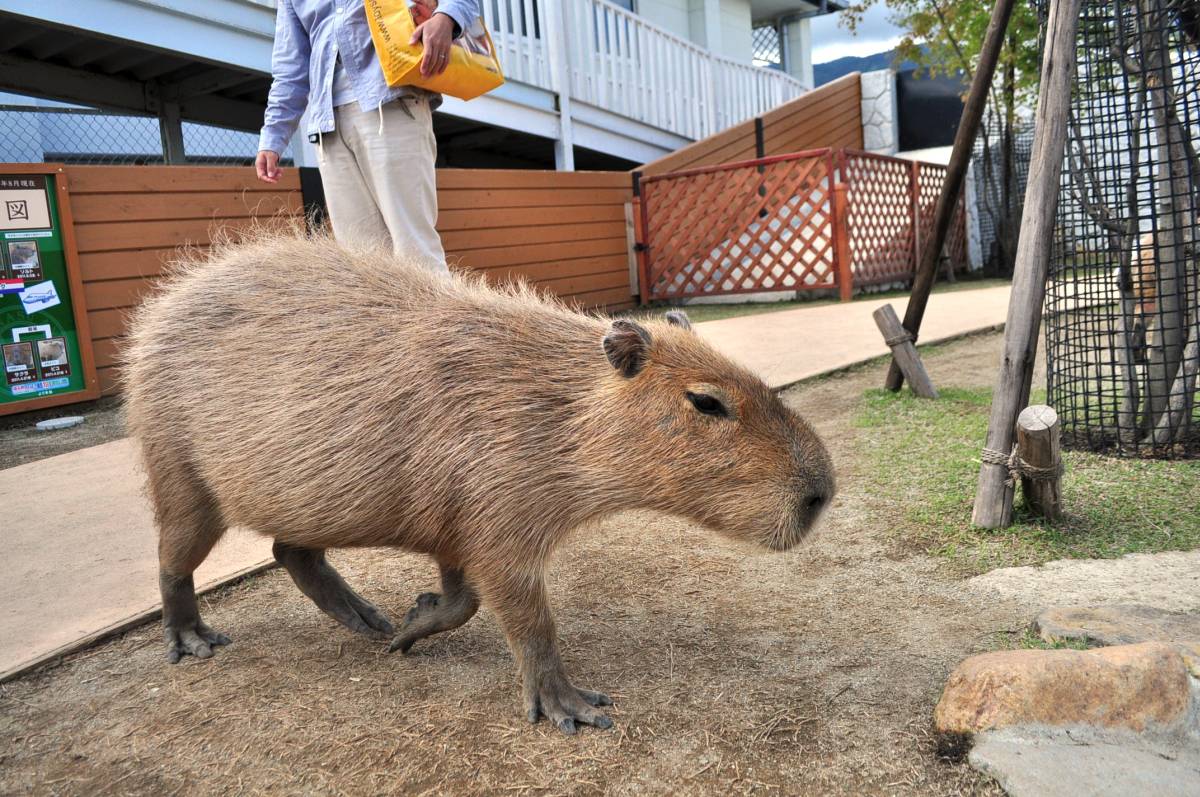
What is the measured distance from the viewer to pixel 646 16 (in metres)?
14.5

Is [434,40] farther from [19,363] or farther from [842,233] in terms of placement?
[842,233]

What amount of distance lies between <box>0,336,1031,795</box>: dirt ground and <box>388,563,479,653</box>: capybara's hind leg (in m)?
0.07

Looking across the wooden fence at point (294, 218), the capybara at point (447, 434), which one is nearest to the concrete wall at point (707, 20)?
the wooden fence at point (294, 218)

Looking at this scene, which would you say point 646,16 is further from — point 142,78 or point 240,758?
point 240,758

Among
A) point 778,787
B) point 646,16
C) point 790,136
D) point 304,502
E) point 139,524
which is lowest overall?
point 778,787

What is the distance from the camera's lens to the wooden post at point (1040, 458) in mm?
2725

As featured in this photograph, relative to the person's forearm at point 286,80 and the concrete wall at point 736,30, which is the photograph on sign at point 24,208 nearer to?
the person's forearm at point 286,80

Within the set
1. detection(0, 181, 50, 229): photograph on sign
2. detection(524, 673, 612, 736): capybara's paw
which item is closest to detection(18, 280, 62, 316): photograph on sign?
detection(0, 181, 50, 229): photograph on sign

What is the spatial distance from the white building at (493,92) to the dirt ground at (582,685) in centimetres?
585

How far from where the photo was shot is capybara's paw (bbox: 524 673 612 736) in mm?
1939

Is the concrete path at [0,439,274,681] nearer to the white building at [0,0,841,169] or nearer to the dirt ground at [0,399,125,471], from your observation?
the dirt ground at [0,399,125,471]

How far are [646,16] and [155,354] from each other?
13710 mm

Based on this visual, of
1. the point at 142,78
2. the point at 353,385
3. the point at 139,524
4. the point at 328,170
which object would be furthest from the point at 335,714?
the point at 142,78

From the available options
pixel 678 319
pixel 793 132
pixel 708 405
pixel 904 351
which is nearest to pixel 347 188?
pixel 678 319
